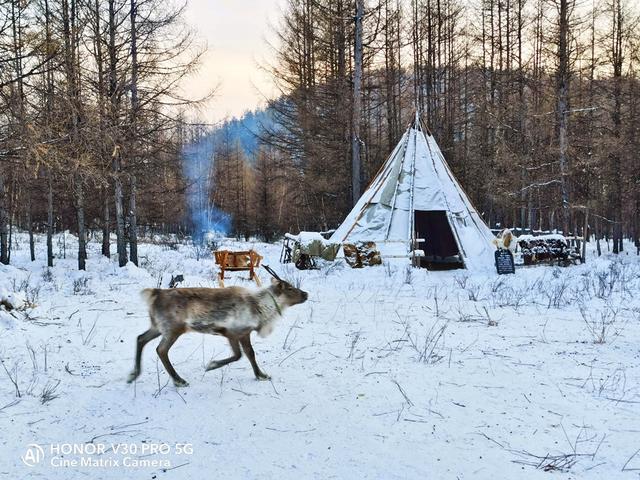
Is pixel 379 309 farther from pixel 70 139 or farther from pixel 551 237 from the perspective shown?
pixel 551 237

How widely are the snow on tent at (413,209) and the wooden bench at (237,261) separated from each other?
381 cm

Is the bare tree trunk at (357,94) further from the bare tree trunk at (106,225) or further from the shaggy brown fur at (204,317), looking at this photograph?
the shaggy brown fur at (204,317)

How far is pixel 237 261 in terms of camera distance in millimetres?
11781

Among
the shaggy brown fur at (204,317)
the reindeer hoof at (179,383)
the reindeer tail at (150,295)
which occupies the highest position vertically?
the reindeer tail at (150,295)

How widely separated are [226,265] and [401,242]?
18.4 feet

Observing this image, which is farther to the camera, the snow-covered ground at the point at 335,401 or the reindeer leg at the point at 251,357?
the reindeer leg at the point at 251,357

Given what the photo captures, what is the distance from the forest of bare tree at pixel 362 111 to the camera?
14258 mm

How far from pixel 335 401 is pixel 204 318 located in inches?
53.6

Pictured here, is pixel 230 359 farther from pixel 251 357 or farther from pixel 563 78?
pixel 563 78

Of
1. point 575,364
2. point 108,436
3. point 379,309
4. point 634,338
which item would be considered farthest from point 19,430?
point 634,338

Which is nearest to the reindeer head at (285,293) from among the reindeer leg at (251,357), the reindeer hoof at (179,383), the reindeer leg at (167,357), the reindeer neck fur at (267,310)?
the reindeer neck fur at (267,310)

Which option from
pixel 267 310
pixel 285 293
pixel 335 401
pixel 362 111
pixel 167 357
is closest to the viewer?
pixel 335 401

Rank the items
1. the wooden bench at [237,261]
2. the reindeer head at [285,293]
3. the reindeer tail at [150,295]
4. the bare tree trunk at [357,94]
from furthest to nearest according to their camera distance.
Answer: the bare tree trunk at [357,94]
the wooden bench at [237,261]
the reindeer head at [285,293]
the reindeer tail at [150,295]

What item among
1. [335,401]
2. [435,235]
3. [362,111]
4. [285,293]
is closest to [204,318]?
[285,293]
